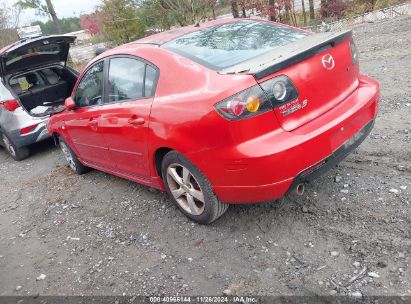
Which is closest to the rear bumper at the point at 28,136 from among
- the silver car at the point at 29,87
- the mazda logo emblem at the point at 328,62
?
the silver car at the point at 29,87

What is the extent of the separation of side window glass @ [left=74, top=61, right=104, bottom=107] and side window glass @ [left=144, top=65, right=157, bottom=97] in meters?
0.87

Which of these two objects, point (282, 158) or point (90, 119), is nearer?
point (282, 158)

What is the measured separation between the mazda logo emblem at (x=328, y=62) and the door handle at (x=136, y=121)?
1533mm

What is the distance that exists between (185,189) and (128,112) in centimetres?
87

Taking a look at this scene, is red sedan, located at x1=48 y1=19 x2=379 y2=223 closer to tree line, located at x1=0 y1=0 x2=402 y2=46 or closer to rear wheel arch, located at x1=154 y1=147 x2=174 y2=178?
rear wheel arch, located at x1=154 y1=147 x2=174 y2=178

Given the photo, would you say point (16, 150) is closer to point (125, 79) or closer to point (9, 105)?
point (9, 105)

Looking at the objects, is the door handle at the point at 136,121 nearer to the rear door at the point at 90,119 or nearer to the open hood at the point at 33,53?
the rear door at the point at 90,119

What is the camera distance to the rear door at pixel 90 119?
419cm

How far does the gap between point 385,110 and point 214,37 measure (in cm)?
274

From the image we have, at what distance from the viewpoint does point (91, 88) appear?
14.2 feet

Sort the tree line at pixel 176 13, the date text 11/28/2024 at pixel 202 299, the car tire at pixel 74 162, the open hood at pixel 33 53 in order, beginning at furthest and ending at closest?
→ 1. the tree line at pixel 176 13
2. the open hood at pixel 33 53
3. the car tire at pixel 74 162
4. the date text 11/28/2024 at pixel 202 299

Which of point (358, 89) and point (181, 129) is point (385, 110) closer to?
point (358, 89)

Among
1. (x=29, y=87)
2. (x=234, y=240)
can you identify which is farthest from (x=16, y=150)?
(x=234, y=240)

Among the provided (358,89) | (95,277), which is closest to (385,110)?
(358,89)
